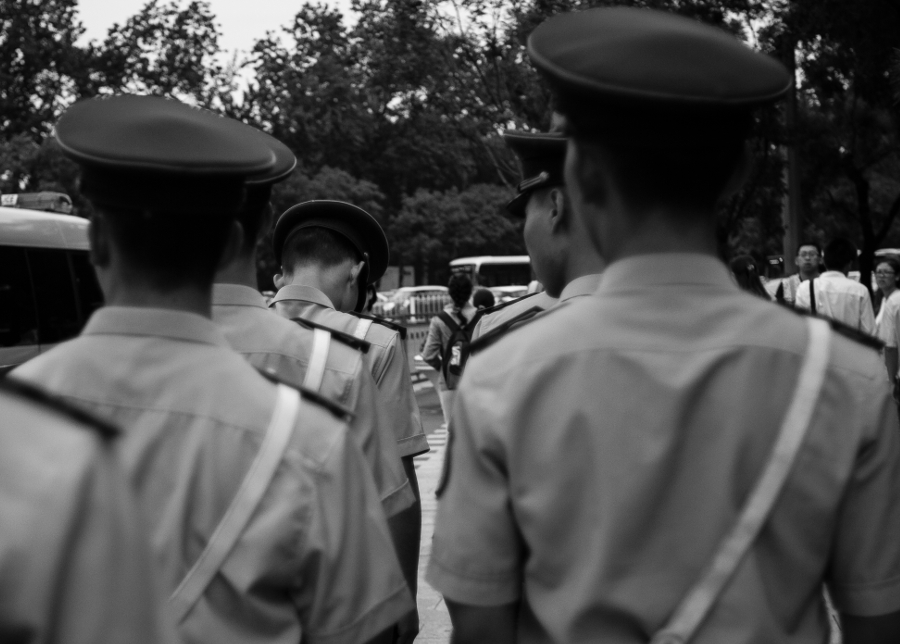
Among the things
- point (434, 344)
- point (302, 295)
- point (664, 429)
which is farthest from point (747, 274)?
point (664, 429)

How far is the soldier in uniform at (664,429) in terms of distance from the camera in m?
1.76

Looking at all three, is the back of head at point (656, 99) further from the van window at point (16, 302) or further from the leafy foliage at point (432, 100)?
the van window at point (16, 302)

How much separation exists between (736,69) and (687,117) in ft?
0.35

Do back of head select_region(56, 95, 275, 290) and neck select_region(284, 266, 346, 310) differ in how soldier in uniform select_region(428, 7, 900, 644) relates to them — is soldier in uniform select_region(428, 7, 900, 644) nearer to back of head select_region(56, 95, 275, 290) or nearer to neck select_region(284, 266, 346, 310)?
back of head select_region(56, 95, 275, 290)

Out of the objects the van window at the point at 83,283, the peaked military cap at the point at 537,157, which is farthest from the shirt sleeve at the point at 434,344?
the peaked military cap at the point at 537,157

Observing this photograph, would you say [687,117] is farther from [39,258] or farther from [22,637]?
[39,258]

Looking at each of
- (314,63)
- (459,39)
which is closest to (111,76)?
(314,63)

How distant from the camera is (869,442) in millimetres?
1825

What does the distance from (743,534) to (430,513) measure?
7.46 m

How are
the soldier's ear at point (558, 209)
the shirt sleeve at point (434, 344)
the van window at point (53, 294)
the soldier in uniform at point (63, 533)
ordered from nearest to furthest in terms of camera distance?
the soldier in uniform at point (63, 533)
the soldier's ear at point (558, 209)
the shirt sleeve at point (434, 344)
the van window at point (53, 294)

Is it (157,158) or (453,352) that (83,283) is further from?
(157,158)

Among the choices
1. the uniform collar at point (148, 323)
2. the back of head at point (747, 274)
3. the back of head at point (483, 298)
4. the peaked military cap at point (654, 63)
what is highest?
the peaked military cap at point (654, 63)

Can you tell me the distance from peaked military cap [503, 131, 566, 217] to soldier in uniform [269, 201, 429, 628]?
Result: 0.68m

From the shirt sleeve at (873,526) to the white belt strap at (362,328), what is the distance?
2326 mm
